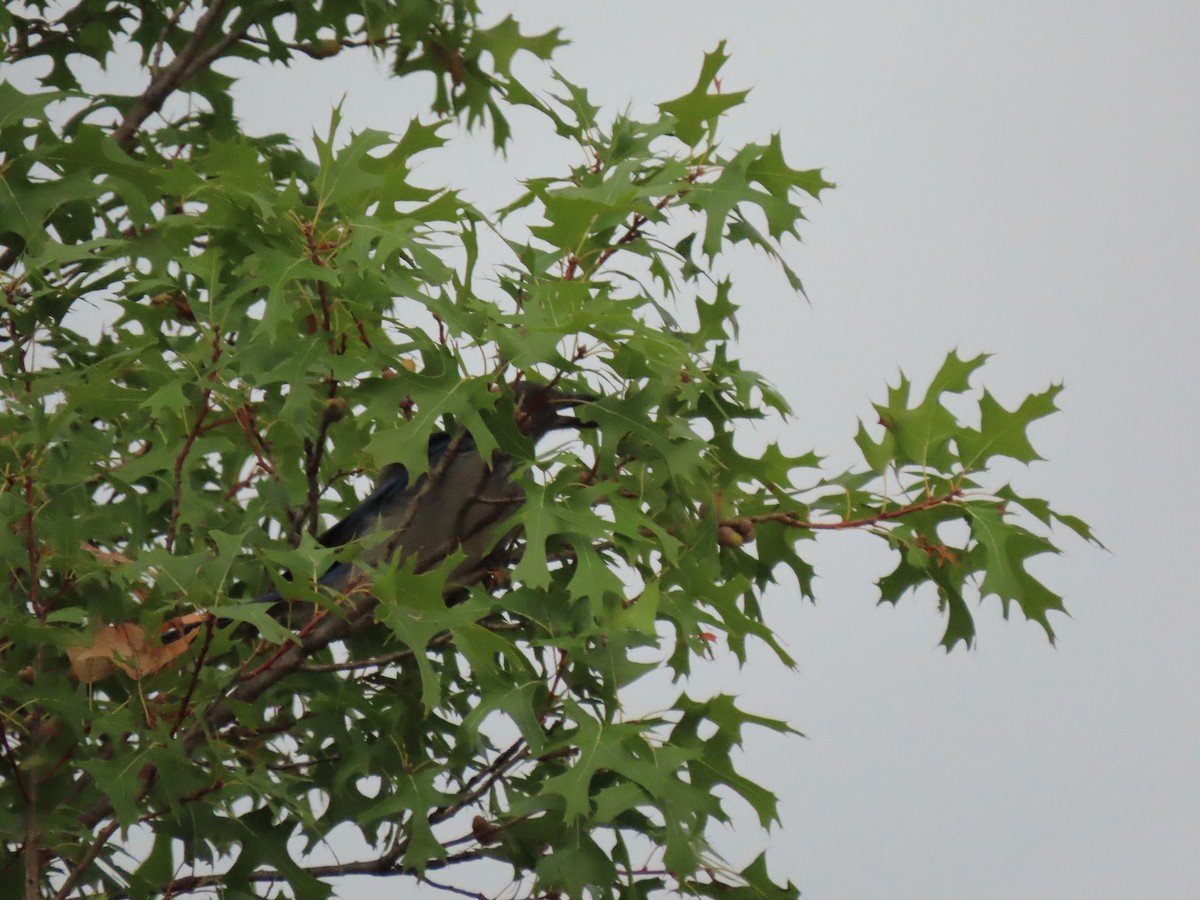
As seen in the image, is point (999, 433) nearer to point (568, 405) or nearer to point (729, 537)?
point (729, 537)

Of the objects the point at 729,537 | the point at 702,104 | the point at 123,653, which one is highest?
the point at 702,104

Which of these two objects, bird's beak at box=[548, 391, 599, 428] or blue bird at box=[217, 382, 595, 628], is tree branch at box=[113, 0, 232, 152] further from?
bird's beak at box=[548, 391, 599, 428]

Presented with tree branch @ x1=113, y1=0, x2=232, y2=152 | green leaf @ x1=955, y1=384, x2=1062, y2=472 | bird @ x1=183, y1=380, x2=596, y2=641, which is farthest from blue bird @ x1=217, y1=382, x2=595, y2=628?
tree branch @ x1=113, y1=0, x2=232, y2=152

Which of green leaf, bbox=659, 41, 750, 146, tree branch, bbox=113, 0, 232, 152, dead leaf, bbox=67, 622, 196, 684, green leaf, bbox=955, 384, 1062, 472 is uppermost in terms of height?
tree branch, bbox=113, 0, 232, 152

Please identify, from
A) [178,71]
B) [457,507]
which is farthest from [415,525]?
[178,71]

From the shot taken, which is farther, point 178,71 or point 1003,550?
point 178,71

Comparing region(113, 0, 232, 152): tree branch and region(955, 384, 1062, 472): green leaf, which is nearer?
region(955, 384, 1062, 472): green leaf

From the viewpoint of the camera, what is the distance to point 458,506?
161 cm

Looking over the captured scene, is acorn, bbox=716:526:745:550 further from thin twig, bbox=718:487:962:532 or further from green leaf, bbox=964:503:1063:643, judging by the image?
green leaf, bbox=964:503:1063:643

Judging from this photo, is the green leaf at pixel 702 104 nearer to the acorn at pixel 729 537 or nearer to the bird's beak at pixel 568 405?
the bird's beak at pixel 568 405

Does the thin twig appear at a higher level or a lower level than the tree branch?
lower

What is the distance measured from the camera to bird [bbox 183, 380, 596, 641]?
4.95 feet

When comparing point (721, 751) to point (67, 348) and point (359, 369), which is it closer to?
point (359, 369)

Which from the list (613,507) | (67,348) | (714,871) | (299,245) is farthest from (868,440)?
(67,348)
